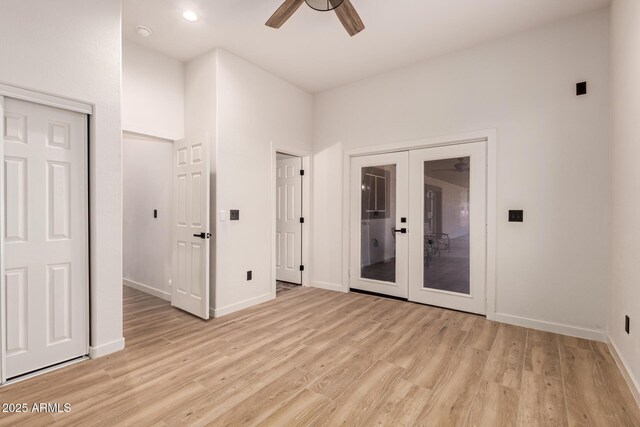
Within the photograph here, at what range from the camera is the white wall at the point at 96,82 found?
2.26 metres

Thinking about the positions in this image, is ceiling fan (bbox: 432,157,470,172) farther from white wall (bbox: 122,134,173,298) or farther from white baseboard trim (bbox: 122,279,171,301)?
white baseboard trim (bbox: 122,279,171,301)

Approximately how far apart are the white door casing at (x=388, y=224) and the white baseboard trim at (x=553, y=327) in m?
1.19

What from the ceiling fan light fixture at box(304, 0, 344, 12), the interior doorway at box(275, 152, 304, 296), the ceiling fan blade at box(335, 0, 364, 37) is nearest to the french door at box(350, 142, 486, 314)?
the interior doorway at box(275, 152, 304, 296)

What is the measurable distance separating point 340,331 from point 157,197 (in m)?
3.12

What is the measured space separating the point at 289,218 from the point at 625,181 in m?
3.99

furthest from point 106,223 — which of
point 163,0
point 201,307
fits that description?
point 163,0

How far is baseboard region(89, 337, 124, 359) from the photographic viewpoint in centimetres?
255

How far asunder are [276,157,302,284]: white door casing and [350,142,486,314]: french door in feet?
3.08

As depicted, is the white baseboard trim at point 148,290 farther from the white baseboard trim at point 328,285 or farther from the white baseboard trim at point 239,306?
the white baseboard trim at point 328,285

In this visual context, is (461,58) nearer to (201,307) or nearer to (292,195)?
(292,195)

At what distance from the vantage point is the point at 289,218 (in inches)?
201

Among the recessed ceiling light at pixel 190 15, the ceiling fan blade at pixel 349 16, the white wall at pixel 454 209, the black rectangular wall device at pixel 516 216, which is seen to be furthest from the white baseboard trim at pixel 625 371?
the recessed ceiling light at pixel 190 15

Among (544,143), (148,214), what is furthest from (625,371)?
(148,214)

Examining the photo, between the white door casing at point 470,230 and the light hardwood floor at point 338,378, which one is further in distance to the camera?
the white door casing at point 470,230
